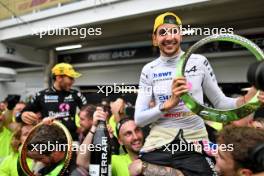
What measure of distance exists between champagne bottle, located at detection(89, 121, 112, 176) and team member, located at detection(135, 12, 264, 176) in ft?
0.62

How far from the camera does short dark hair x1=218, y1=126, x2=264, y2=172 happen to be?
4.11 ft

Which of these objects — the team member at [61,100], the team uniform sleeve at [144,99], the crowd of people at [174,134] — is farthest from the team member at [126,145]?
the team member at [61,100]

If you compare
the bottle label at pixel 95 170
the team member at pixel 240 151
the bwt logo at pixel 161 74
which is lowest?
the bottle label at pixel 95 170

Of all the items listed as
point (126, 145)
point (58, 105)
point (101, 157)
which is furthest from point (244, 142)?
point (58, 105)

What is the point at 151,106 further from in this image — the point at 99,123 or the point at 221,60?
the point at 221,60

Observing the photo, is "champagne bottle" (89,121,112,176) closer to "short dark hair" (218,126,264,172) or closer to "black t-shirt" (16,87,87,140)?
"short dark hair" (218,126,264,172)

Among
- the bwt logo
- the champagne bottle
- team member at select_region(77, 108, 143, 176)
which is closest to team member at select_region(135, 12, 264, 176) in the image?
the bwt logo

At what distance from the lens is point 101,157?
178 centimetres

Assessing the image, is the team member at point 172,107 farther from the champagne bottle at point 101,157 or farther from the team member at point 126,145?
the team member at point 126,145

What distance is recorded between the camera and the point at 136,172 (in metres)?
1.67

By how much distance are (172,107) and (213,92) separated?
0.86ft

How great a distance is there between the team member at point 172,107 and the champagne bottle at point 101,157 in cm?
19

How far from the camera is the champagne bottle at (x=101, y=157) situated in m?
1.77

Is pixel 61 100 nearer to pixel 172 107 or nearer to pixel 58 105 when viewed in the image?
A: pixel 58 105
